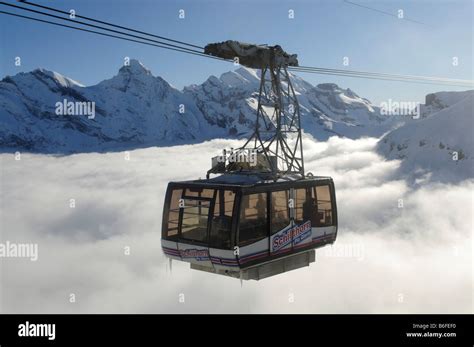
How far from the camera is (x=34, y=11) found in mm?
12266

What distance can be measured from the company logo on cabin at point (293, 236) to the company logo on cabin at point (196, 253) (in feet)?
7.45

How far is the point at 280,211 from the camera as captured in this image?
1623 centimetres

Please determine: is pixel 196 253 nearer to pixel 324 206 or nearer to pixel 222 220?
pixel 222 220

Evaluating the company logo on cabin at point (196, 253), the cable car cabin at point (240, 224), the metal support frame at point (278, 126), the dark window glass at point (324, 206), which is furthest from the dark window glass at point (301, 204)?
the company logo on cabin at point (196, 253)

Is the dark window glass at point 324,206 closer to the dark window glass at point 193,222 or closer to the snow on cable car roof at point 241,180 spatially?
the snow on cable car roof at point 241,180


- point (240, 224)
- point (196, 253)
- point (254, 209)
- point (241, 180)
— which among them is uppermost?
point (241, 180)

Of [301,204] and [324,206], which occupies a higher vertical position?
[301,204]

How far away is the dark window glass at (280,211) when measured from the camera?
52.3ft

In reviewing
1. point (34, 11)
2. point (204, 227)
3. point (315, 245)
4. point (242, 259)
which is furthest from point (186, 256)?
point (34, 11)

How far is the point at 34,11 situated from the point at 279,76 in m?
9.14

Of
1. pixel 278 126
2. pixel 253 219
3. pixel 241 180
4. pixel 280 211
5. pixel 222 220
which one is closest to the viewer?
pixel 222 220

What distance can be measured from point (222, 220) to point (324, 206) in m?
4.80

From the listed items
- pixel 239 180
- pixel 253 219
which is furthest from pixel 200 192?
pixel 253 219

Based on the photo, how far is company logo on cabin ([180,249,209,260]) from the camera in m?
15.5
